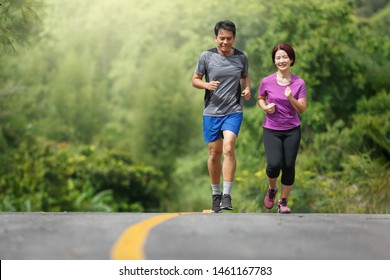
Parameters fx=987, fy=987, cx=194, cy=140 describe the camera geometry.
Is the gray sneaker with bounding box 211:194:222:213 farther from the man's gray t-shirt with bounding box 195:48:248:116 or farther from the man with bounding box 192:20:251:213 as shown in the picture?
the man's gray t-shirt with bounding box 195:48:248:116

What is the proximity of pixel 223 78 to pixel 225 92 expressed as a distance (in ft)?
0.49

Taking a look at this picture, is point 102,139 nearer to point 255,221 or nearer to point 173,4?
point 173,4

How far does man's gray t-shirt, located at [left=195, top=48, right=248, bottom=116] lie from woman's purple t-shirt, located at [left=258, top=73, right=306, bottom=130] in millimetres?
295

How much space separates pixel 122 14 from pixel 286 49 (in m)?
70.2

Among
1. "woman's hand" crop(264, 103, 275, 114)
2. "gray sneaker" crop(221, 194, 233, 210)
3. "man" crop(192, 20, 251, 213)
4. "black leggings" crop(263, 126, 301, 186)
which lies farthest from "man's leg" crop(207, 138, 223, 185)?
"woman's hand" crop(264, 103, 275, 114)

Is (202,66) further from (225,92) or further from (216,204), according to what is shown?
(216,204)

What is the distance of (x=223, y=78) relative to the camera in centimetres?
1052

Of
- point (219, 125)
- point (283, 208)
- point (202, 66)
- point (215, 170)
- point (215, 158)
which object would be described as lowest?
point (283, 208)

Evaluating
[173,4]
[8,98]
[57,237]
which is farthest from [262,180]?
[173,4]

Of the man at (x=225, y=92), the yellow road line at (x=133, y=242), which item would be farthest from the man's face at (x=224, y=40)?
the yellow road line at (x=133, y=242)

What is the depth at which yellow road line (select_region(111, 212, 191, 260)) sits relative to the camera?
638 cm

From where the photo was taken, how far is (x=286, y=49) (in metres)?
10.5

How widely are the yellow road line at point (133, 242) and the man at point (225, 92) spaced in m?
2.14

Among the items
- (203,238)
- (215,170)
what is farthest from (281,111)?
(203,238)
